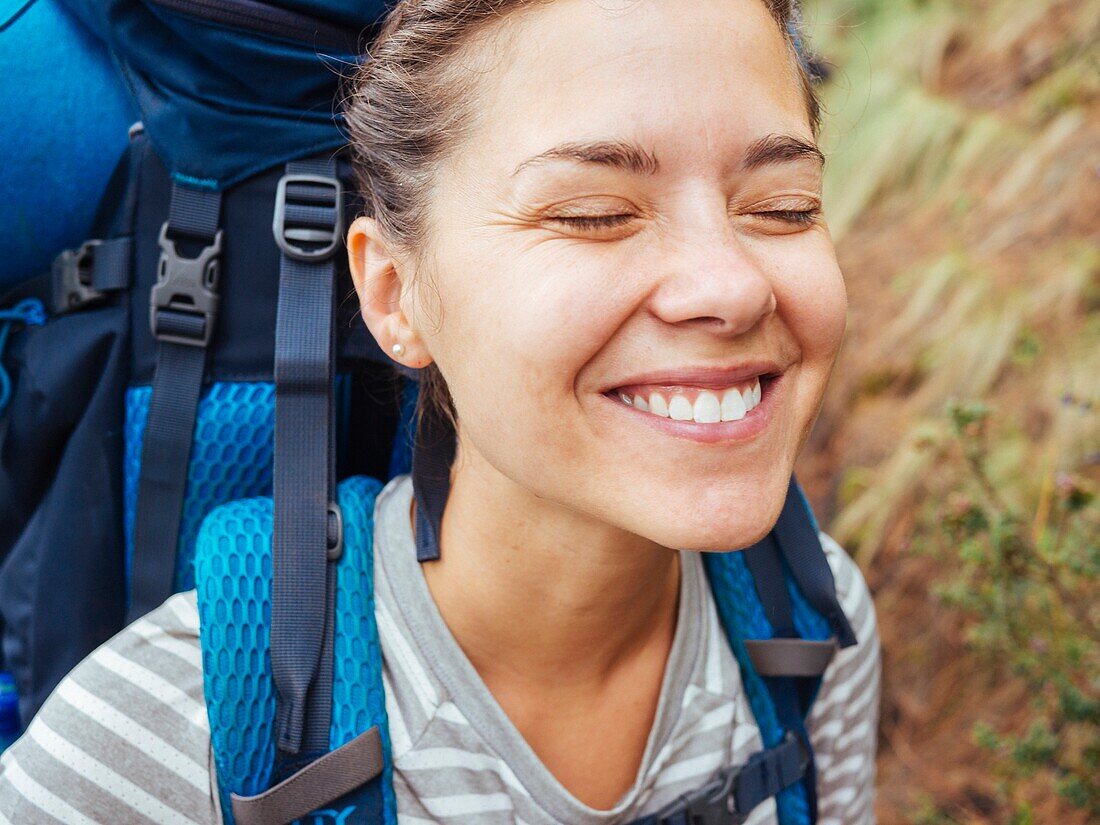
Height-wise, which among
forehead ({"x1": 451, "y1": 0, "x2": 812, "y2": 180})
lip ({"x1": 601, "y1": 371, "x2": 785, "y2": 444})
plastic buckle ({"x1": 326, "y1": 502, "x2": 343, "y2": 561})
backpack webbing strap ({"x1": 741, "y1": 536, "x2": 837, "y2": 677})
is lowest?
backpack webbing strap ({"x1": 741, "y1": 536, "x2": 837, "y2": 677})

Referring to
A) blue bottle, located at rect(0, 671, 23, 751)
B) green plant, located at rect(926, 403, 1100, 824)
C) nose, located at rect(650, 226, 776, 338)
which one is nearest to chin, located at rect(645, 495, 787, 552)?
nose, located at rect(650, 226, 776, 338)

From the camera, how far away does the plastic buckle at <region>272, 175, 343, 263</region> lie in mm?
2074

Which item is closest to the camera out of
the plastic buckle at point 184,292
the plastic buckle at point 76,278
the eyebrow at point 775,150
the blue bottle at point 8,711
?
the eyebrow at point 775,150

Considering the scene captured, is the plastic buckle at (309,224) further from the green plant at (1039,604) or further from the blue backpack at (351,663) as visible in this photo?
the green plant at (1039,604)

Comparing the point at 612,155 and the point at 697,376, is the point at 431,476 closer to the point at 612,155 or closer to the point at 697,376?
the point at 697,376

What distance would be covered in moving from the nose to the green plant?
1.35m

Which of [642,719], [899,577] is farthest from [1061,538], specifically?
[642,719]

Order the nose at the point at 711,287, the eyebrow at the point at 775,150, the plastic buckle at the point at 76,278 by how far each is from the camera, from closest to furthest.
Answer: the nose at the point at 711,287 → the eyebrow at the point at 775,150 → the plastic buckle at the point at 76,278

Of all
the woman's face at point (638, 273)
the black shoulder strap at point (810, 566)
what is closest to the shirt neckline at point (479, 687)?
the black shoulder strap at point (810, 566)

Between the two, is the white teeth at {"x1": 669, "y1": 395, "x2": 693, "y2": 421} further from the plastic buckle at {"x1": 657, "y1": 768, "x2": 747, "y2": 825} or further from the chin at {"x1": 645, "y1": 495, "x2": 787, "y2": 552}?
the plastic buckle at {"x1": 657, "y1": 768, "x2": 747, "y2": 825}

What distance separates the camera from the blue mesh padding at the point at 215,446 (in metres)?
2.12

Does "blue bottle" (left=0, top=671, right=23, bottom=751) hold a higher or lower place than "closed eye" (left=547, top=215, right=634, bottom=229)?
lower

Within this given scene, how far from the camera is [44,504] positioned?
225 cm

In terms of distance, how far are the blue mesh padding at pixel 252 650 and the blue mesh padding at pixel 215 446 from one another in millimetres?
143
